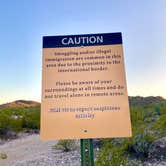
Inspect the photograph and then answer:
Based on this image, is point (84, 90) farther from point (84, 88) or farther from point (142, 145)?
point (142, 145)

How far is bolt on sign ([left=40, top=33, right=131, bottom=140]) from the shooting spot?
11.2 ft

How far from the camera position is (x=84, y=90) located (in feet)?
11.5

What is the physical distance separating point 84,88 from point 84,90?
0.03 m

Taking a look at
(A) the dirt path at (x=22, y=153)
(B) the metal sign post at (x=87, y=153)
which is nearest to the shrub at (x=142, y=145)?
(A) the dirt path at (x=22, y=153)

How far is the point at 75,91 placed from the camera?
351cm

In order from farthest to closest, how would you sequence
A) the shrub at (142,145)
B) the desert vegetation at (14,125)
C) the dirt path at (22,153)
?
the desert vegetation at (14,125) < the dirt path at (22,153) < the shrub at (142,145)

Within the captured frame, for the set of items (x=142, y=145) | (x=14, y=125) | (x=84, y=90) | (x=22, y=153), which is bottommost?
(x=22, y=153)

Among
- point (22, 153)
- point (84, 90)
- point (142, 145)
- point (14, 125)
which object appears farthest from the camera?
point (14, 125)

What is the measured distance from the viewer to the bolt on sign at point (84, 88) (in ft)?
11.2

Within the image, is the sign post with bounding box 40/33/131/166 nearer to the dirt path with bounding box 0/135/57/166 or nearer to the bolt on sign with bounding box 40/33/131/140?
the bolt on sign with bounding box 40/33/131/140

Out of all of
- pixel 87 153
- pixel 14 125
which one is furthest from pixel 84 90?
pixel 14 125

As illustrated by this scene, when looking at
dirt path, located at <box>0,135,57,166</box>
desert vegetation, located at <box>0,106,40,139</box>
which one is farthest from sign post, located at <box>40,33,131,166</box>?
desert vegetation, located at <box>0,106,40,139</box>

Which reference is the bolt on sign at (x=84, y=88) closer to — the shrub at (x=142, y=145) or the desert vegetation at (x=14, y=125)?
the shrub at (x=142, y=145)

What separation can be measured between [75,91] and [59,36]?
767 millimetres
